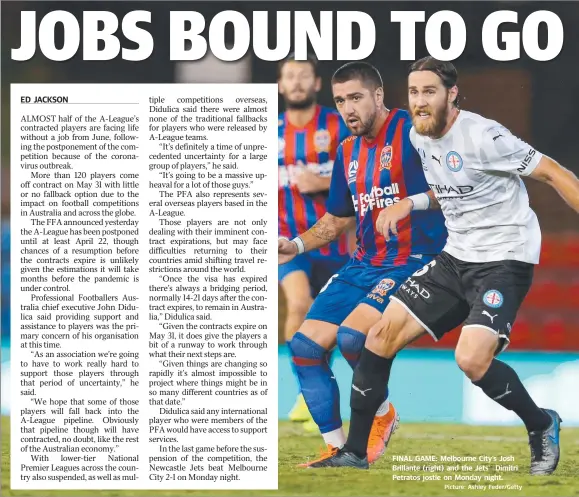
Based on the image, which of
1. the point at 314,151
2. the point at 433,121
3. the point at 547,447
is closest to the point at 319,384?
the point at 547,447

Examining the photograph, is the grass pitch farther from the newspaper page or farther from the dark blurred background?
the dark blurred background

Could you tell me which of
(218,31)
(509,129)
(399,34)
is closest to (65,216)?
(218,31)

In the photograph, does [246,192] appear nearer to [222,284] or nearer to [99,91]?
[222,284]

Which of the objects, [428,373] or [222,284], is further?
[428,373]

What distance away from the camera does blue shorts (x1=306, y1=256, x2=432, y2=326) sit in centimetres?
630

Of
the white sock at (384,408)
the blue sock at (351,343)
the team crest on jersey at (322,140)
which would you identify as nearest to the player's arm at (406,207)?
the blue sock at (351,343)

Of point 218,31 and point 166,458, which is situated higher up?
point 218,31

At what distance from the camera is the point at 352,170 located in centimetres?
650

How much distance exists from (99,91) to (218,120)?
797 mm

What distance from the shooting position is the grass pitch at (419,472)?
6129 millimetres

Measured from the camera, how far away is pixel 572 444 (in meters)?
6.62

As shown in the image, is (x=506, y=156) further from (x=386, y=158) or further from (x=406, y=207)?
(x=386, y=158)

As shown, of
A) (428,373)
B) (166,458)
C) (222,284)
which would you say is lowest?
(166,458)

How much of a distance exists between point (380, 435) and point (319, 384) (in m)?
0.52
